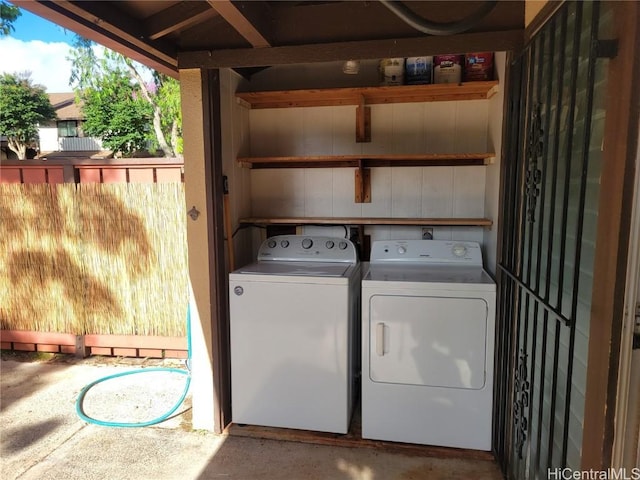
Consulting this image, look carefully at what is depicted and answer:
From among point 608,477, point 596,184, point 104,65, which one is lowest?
point 608,477

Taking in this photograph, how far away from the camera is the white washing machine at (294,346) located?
2.43m

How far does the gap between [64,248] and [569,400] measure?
3.82m

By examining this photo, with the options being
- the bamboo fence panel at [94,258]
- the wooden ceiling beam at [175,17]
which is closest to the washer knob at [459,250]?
the wooden ceiling beam at [175,17]

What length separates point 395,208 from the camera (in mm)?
3053

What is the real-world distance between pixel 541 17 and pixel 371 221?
1.45 meters

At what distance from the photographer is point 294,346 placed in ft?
8.14

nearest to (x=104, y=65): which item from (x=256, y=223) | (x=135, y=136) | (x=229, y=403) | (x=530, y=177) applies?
(x=135, y=136)

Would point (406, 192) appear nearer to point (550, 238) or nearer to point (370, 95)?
point (370, 95)

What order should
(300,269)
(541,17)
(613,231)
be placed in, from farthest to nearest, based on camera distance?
1. (300,269)
2. (541,17)
3. (613,231)

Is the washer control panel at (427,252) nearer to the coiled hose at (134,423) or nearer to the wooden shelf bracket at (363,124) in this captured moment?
the wooden shelf bracket at (363,124)

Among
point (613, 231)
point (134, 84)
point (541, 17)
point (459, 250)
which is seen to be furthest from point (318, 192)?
point (134, 84)

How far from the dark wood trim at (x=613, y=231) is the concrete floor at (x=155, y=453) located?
1.34 meters

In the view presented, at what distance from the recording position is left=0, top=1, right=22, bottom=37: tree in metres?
8.00

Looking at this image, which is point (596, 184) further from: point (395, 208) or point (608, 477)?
point (395, 208)
